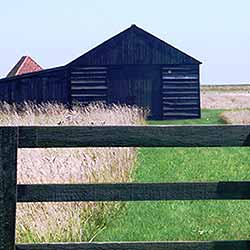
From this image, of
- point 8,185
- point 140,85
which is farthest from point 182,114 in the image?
point 8,185

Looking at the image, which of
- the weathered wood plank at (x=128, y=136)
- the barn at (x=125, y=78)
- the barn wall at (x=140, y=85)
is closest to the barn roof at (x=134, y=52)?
the barn at (x=125, y=78)

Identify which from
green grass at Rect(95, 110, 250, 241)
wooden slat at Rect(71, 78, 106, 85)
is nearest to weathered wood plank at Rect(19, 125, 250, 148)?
green grass at Rect(95, 110, 250, 241)

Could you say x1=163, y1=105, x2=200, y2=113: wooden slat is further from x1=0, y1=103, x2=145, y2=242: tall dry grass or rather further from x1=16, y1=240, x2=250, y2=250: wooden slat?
x1=16, y1=240, x2=250, y2=250: wooden slat

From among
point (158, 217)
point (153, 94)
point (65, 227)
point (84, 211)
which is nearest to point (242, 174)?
point (158, 217)

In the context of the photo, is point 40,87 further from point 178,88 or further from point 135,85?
point 178,88

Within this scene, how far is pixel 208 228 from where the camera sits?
6922 millimetres

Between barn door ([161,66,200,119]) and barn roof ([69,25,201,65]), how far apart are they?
53cm

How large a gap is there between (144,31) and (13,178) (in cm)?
2921

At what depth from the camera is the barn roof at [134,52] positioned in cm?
3238

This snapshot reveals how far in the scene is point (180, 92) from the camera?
3291cm

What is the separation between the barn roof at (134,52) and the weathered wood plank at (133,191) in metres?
28.6

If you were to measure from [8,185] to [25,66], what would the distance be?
151 feet

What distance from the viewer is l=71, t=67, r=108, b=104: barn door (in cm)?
3212

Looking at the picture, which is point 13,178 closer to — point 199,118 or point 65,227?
point 65,227
